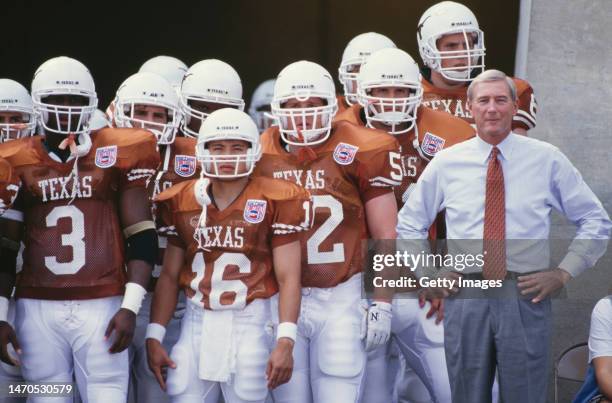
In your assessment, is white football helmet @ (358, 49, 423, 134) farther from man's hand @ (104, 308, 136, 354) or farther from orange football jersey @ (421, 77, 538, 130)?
man's hand @ (104, 308, 136, 354)

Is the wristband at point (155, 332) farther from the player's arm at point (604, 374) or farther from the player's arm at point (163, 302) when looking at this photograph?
the player's arm at point (604, 374)

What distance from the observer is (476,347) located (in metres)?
4.45

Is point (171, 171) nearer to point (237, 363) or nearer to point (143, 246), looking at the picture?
point (143, 246)

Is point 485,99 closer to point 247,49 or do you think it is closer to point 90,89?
point 90,89

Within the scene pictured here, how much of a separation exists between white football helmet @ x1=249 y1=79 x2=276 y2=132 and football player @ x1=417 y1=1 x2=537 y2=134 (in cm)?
224

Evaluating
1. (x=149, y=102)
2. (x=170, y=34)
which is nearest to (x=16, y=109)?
(x=149, y=102)

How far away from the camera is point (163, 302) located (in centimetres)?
489

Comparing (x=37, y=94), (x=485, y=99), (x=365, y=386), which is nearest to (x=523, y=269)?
(x=485, y=99)

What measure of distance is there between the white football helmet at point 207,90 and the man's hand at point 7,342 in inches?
49.1

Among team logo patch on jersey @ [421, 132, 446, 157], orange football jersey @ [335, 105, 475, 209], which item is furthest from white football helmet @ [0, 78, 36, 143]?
team logo patch on jersey @ [421, 132, 446, 157]

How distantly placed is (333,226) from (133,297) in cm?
82

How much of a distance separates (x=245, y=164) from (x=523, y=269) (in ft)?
3.60

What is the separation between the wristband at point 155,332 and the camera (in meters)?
4.86

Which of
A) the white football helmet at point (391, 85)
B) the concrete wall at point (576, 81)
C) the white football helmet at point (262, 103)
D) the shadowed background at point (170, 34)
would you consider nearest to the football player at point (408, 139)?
the white football helmet at point (391, 85)
